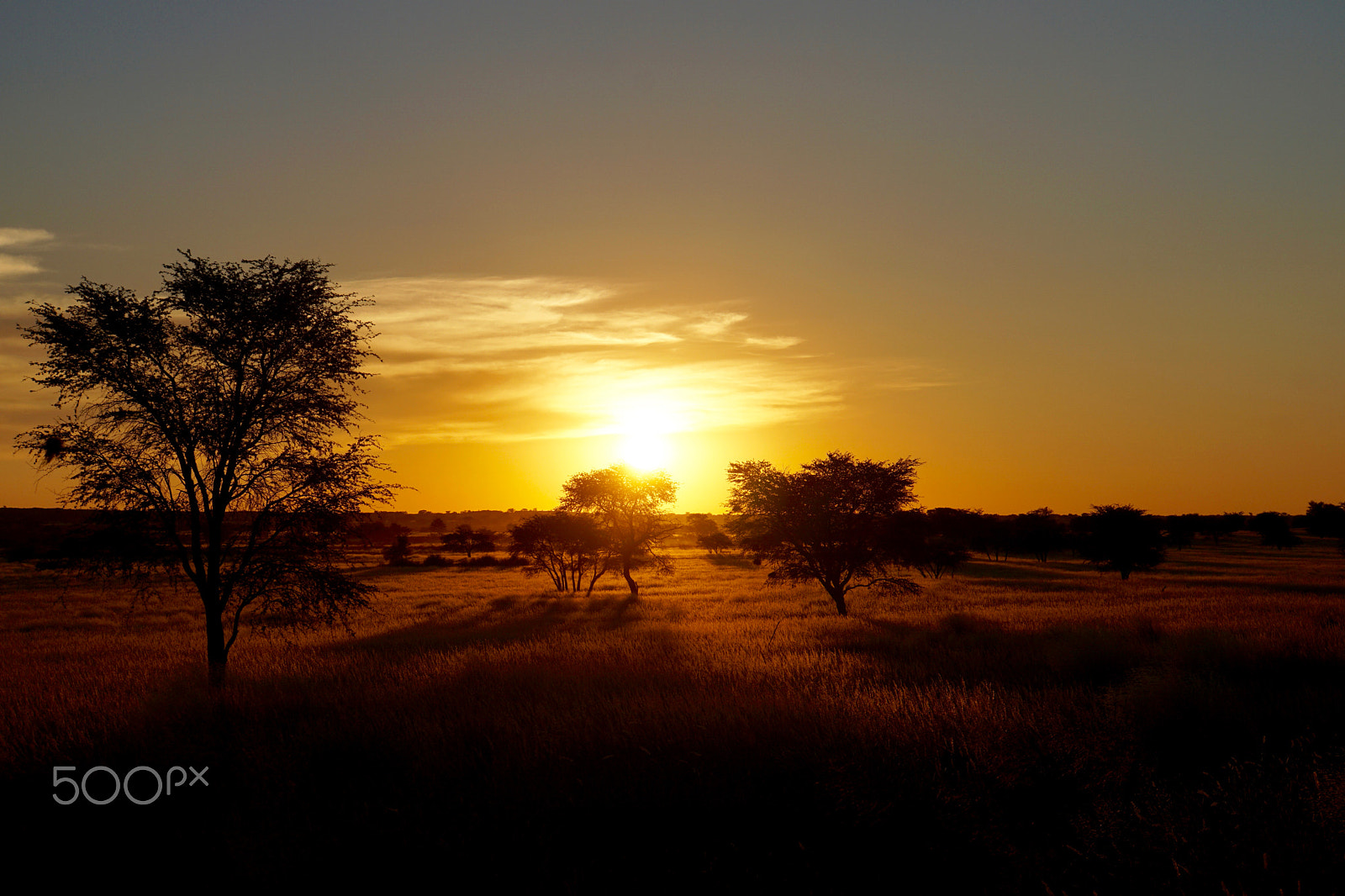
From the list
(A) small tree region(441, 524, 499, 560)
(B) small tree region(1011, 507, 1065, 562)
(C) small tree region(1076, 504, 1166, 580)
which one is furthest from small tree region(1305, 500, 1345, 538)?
(A) small tree region(441, 524, 499, 560)

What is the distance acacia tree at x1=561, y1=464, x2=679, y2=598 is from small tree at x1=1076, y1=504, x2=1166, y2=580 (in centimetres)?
3363

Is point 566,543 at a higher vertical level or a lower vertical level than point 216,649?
higher

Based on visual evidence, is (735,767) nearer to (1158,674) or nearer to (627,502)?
(1158,674)

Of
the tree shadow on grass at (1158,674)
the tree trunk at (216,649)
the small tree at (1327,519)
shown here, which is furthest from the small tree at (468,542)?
the small tree at (1327,519)

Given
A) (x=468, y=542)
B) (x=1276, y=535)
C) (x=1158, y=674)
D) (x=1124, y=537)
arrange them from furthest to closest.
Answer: (x=468, y=542)
(x=1276, y=535)
(x=1124, y=537)
(x=1158, y=674)

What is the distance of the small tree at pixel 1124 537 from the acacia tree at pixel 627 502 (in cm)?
3363

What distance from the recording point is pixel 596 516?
50.4 metres

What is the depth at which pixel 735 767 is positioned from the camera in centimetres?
781

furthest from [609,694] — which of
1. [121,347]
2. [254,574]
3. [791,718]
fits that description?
[121,347]

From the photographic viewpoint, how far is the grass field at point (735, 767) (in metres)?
6.14

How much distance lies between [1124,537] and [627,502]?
125ft

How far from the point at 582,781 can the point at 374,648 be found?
16.6 metres

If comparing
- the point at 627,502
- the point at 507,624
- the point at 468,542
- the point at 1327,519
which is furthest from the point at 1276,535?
the point at 507,624

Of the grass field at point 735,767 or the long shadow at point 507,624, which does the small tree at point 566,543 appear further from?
the grass field at point 735,767
